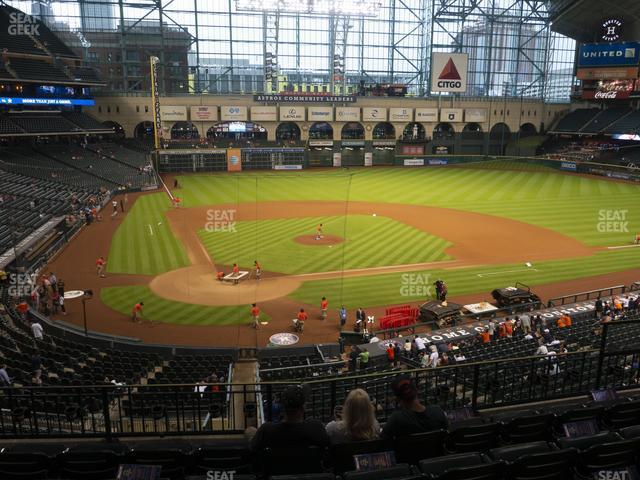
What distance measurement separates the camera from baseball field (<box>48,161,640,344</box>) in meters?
26.4

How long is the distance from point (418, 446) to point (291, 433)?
1530 millimetres

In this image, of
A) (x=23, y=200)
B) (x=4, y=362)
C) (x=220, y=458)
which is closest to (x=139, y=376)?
(x=4, y=362)

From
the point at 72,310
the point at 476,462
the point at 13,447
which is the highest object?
the point at 476,462

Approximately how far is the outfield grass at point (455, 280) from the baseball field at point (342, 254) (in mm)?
62

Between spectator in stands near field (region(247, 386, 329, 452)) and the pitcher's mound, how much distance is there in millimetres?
30627

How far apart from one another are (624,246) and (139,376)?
109 feet

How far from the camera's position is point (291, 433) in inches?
221

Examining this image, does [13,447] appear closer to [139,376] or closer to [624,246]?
[139,376]

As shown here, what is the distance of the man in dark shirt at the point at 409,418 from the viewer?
5.94m

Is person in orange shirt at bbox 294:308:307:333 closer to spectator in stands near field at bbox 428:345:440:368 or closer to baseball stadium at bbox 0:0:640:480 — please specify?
baseball stadium at bbox 0:0:640:480

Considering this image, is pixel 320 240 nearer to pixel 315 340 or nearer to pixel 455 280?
pixel 455 280

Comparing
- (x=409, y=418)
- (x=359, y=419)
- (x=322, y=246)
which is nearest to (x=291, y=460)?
(x=359, y=419)

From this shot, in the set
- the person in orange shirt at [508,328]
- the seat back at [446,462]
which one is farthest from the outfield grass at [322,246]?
the seat back at [446,462]

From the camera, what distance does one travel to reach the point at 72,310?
24.6 m
